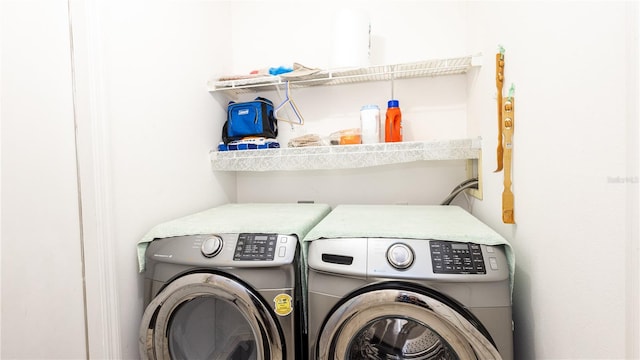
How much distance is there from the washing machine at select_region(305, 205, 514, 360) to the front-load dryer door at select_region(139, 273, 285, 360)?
0.19 metres

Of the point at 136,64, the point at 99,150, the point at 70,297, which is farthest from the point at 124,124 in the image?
the point at 70,297

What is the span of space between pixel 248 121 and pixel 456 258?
4.67 ft

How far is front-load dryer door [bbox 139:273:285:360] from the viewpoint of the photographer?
100 cm

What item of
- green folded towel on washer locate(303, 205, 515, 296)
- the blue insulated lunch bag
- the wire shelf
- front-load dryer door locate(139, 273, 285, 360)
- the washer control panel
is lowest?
front-load dryer door locate(139, 273, 285, 360)

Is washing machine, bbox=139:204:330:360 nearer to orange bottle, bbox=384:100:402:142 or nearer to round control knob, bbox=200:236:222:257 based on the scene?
round control knob, bbox=200:236:222:257

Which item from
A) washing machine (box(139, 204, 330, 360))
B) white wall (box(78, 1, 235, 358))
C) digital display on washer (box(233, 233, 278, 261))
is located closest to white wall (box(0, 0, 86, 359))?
white wall (box(78, 1, 235, 358))

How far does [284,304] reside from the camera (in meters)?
1.00

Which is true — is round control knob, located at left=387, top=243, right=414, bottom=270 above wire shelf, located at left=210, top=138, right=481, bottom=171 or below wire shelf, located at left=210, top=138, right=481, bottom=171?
below

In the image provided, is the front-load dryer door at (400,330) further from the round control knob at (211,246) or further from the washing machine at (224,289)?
the round control knob at (211,246)

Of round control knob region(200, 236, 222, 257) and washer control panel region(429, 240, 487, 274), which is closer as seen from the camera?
washer control panel region(429, 240, 487, 274)

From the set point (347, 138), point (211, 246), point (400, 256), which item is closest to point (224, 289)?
point (211, 246)

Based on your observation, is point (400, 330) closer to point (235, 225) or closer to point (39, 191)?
point (235, 225)

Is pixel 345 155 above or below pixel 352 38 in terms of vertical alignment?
below

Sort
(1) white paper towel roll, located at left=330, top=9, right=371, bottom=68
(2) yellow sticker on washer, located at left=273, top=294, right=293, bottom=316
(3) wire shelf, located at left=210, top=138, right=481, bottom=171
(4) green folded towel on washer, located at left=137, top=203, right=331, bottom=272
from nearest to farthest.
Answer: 1. (2) yellow sticker on washer, located at left=273, top=294, right=293, bottom=316
2. (4) green folded towel on washer, located at left=137, top=203, right=331, bottom=272
3. (3) wire shelf, located at left=210, top=138, right=481, bottom=171
4. (1) white paper towel roll, located at left=330, top=9, right=371, bottom=68
